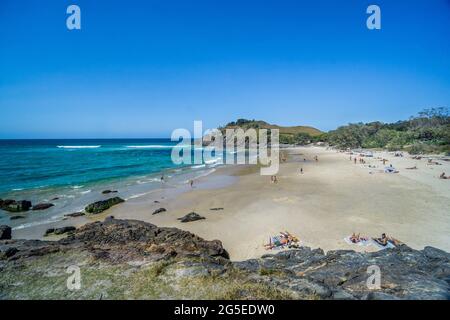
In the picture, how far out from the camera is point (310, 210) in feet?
65.6

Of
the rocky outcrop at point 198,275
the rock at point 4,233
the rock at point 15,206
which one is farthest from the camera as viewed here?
the rock at point 15,206

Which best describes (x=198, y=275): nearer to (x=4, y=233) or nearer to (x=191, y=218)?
(x=191, y=218)

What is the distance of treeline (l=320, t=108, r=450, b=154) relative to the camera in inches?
2368

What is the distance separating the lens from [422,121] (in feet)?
307

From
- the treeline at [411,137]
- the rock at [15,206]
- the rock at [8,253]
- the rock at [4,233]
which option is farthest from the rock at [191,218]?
the treeline at [411,137]

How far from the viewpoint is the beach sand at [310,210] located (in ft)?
48.4

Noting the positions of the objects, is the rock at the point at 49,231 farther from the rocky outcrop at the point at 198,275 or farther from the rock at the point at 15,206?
the rock at the point at 15,206

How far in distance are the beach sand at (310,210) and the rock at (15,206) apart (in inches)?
253

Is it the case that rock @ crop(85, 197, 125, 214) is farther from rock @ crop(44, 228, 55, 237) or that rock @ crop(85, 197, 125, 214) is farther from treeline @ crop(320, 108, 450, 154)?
treeline @ crop(320, 108, 450, 154)

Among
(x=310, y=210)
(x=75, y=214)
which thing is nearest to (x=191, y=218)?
(x=310, y=210)

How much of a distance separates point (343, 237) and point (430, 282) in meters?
8.20
